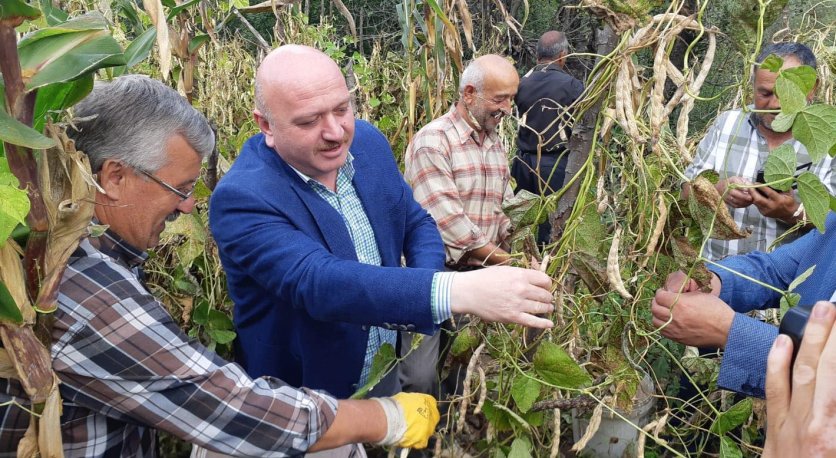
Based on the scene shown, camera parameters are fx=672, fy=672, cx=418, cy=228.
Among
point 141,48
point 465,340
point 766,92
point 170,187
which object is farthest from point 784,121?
point 766,92

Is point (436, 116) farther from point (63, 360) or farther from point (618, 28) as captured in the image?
point (63, 360)

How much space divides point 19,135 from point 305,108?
0.68 metres

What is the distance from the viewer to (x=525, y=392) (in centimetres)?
133

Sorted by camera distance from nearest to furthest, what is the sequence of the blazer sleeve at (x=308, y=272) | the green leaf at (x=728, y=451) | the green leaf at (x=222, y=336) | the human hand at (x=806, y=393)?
the human hand at (x=806, y=393) → the blazer sleeve at (x=308, y=272) → the green leaf at (x=728, y=451) → the green leaf at (x=222, y=336)

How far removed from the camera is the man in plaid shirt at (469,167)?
241cm

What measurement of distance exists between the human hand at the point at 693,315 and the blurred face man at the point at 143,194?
2.97ft

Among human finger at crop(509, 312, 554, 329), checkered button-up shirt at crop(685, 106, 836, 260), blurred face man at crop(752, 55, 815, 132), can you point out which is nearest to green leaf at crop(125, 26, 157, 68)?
human finger at crop(509, 312, 554, 329)

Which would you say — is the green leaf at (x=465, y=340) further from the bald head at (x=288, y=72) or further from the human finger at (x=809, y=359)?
the human finger at (x=809, y=359)

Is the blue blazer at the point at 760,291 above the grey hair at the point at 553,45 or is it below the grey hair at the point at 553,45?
below

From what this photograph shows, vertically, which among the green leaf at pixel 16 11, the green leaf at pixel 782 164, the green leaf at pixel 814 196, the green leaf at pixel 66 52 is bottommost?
the green leaf at pixel 814 196

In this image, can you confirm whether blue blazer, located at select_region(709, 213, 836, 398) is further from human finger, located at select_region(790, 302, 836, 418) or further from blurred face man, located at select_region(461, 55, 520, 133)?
blurred face man, located at select_region(461, 55, 520, 133)

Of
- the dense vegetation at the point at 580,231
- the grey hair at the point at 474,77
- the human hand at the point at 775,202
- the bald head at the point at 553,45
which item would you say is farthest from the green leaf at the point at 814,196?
the bald head at the point at 553,45

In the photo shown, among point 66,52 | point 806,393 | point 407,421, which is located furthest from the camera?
point 407,421

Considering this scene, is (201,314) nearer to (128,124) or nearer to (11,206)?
(128,124)
